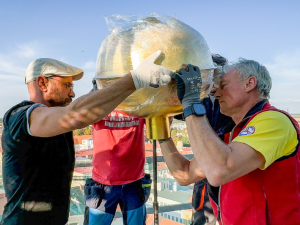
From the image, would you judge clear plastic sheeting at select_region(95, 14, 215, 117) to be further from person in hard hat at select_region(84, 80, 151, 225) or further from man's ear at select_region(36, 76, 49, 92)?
person in hard hat at select_region(84, 80, 151, 225)

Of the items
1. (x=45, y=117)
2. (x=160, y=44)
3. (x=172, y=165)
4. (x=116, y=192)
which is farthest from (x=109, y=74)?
(x=116, y=192)

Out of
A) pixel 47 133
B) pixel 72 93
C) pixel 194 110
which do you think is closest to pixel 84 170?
pixel 72 93

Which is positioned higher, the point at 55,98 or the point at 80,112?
the point at 55,98

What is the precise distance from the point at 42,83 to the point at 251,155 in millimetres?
1280

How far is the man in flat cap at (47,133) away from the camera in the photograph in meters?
1.00

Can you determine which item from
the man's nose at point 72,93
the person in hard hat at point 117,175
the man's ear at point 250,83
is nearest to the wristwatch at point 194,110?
the man's ear at point 250,83

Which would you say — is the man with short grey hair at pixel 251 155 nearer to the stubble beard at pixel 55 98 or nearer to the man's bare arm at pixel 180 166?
the man's bare arm at pixel 180 166

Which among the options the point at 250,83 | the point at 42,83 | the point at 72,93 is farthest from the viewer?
the point at 72,93

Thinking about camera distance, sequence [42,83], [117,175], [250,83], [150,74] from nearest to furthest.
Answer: [150,74]
[250,83]
[42,83]
[117,175]

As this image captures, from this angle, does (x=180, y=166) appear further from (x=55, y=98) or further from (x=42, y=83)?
(x=42, y=83)

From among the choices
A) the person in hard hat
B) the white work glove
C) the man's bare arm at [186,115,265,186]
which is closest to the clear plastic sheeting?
the white work glove

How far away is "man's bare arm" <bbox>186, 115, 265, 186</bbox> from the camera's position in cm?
96

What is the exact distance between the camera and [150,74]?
2.69 feet

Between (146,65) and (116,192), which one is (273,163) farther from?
(116,192)
